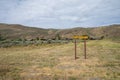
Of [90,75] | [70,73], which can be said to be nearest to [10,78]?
[70,73]

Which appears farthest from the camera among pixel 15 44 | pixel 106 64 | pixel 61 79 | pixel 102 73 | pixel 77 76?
pixel 15 44

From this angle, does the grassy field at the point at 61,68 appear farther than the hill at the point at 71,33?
No

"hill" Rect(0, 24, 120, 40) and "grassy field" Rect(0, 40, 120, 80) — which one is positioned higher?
"hill" Rect(0, 24, 120, 40)

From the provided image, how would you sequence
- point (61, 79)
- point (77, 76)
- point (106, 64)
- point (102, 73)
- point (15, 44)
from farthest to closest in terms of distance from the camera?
point (15, 44), point (106, 64), point (102, 73), point (77, 76), point (61, 79)

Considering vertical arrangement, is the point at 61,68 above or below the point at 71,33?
below

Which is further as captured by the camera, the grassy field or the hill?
the hill

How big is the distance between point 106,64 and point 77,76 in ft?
16.9

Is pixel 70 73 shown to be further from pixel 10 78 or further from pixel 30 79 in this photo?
pixel 10 78

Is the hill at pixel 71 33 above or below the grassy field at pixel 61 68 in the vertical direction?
above

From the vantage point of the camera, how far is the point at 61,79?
11.4 meters

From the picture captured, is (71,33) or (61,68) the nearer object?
(61,68)

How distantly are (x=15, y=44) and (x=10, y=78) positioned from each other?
30758 millimetres

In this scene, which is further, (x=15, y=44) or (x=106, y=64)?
(x=15, y=44)

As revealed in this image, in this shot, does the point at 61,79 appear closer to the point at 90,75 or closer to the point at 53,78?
the point at 53,78
